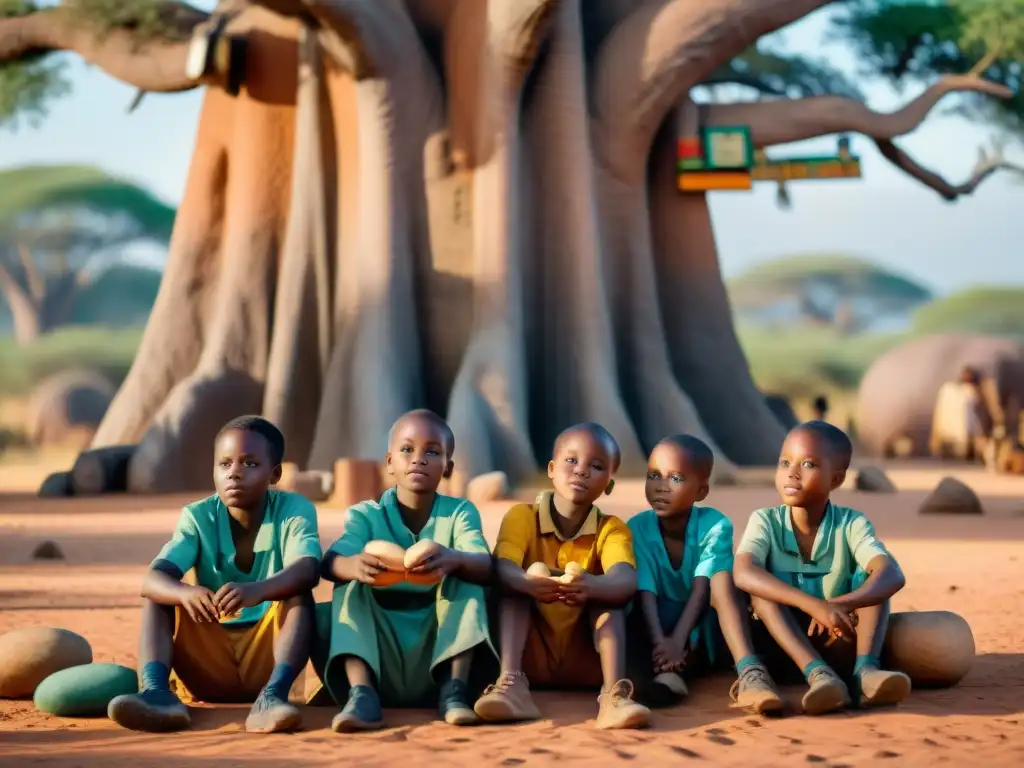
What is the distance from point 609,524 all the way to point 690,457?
0.40 meters

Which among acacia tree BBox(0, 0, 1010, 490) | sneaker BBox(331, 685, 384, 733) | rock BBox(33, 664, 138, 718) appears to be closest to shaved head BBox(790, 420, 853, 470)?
sneaker BBox(331, 685, 384, 733)

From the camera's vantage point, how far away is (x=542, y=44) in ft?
45.2

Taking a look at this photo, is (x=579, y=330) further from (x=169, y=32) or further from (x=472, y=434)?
(x=169, y=32)

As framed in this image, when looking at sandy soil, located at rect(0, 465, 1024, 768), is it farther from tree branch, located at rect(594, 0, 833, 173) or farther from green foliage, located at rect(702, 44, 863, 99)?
green foliage, located at rect(702, 44, 863, 99)

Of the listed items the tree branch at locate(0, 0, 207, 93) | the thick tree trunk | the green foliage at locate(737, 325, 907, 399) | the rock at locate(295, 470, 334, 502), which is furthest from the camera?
the green foliage at locate(737, 325, 907, 399)

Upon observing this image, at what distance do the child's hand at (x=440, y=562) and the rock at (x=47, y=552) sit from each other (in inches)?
190

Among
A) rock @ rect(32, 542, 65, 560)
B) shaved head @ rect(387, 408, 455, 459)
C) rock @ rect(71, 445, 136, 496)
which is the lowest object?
rock @ rect(32, 542, 65, 560)

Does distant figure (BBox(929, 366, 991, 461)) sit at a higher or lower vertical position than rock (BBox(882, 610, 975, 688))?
higher

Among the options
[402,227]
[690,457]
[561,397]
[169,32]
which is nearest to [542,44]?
[402,227]

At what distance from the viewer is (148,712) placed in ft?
13.1

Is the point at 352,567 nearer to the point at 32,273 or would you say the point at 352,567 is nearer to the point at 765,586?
the point at 765,586

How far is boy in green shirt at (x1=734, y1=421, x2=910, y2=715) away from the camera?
4.38 m

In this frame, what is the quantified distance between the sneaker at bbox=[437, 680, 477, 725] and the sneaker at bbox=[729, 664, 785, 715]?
0.78 m

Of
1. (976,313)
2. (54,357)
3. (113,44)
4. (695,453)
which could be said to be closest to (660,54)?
(113,44)
